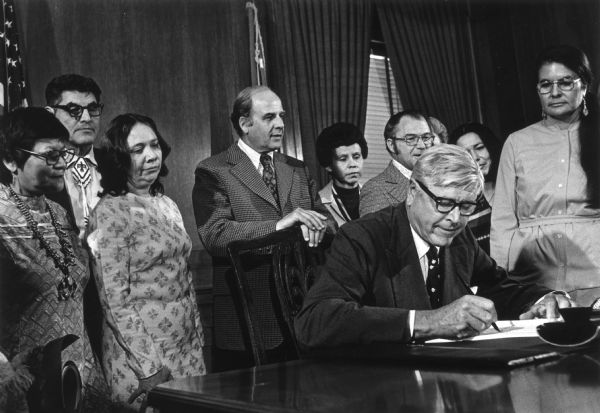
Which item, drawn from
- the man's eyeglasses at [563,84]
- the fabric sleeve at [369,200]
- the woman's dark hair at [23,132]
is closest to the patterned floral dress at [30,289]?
the woman's dark hair at [23,132]

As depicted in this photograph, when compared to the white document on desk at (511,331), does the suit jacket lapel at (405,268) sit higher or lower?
higher

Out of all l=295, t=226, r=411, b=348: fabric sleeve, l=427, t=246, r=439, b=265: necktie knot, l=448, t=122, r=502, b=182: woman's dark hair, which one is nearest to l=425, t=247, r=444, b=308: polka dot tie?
l=427, t=246, r=439, b=265: necktie knot

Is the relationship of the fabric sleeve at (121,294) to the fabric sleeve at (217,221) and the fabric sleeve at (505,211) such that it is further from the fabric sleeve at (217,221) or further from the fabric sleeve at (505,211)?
the fabric sleeve at (505,211)

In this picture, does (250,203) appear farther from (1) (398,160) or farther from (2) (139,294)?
(1) (398,160)

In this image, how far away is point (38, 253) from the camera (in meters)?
2.67

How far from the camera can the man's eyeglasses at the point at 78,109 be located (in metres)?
3.30

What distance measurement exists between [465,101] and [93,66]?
369cm

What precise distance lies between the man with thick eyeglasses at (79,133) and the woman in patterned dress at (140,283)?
0.14 meters

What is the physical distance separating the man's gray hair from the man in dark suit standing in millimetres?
851

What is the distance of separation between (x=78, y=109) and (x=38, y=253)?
3.25 ft

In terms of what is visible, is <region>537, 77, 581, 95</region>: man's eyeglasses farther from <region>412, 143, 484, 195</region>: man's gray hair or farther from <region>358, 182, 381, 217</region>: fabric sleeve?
<region>412, 143, 484, 195</region>: man's gray hair

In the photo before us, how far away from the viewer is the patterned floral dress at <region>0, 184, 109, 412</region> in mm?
2600

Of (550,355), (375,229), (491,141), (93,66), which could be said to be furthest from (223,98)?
(550,355)

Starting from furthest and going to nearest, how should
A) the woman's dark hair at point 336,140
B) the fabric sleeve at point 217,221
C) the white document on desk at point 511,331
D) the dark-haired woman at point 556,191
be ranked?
the woman's dark hair at point 336,140
the dark-haired woman at point 556,191
the fabric sleeve at point 217,221
the white document on desk at point 511,331
